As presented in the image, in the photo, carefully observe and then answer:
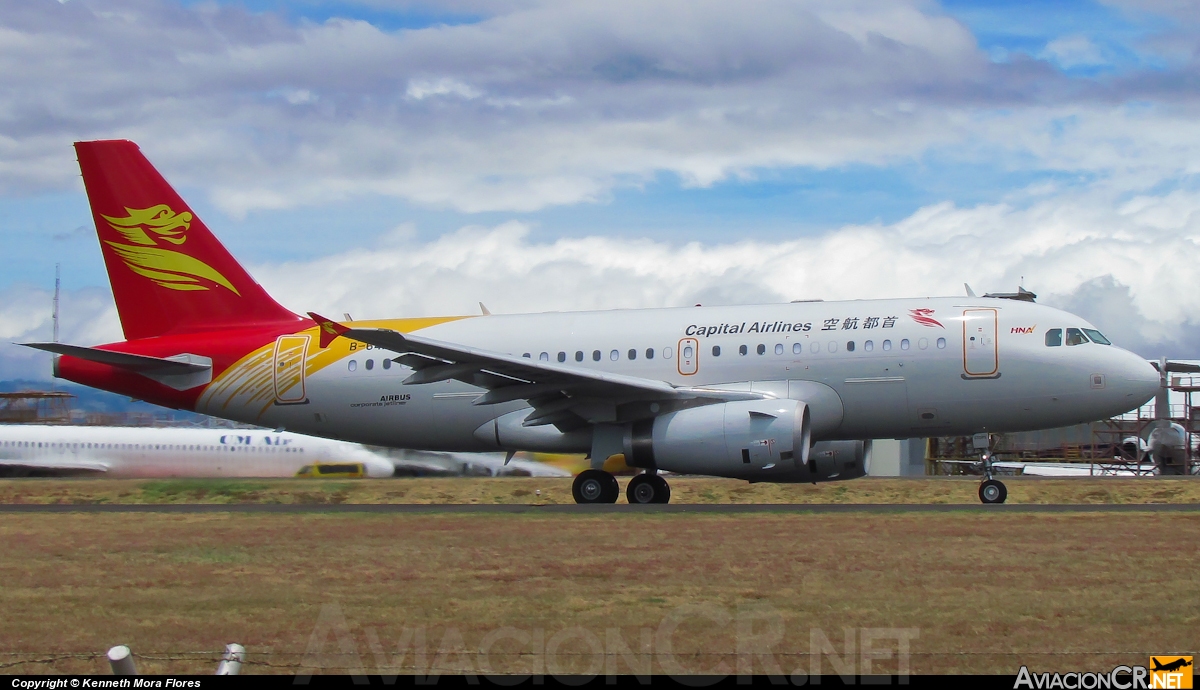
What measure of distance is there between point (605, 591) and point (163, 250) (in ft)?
58.2

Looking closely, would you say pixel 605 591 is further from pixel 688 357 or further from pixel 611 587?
pixel 688 357

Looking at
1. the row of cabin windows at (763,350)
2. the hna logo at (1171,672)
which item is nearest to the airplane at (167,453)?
the row of cabin windows at (763,350)

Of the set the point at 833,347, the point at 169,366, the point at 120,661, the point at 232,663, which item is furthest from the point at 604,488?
the point at 120,661

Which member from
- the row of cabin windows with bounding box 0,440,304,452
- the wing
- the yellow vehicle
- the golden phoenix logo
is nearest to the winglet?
the wing

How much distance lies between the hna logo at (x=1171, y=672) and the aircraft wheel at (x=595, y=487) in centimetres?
1521

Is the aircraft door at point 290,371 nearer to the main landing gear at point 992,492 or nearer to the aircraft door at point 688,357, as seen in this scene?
the aircraft door at point 688,357

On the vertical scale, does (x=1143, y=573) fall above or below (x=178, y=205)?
below

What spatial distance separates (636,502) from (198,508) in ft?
24.7

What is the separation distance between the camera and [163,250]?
2566 cm

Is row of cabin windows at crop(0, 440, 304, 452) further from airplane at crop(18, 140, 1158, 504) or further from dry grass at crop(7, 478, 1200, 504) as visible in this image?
airplane at crop(18, 140, 1158, 504)

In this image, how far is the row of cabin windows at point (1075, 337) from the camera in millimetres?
21797

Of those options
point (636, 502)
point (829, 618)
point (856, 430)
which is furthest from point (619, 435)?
point (829, 618)

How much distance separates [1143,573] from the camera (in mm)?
11625

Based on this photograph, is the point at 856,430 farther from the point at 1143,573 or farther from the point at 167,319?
the point at 167,319
